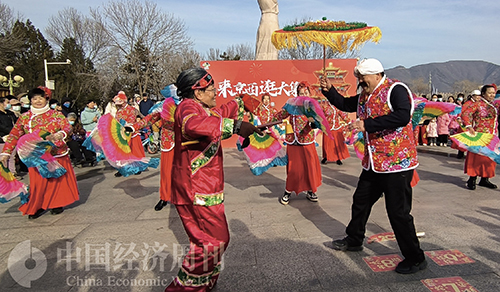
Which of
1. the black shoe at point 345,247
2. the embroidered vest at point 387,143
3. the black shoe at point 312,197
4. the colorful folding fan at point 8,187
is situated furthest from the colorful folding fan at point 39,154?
the embroidered vest at point 387,143

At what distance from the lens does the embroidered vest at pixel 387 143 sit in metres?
2.71

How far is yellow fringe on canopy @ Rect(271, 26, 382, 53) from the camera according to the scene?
6934mm

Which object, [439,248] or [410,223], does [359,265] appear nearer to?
[410,223]

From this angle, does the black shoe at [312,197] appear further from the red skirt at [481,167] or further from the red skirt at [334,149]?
the red skirt at [334,149]

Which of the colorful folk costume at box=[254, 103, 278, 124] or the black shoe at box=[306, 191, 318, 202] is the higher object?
the colorful folk costume at box=[254, 103, 278, 124]

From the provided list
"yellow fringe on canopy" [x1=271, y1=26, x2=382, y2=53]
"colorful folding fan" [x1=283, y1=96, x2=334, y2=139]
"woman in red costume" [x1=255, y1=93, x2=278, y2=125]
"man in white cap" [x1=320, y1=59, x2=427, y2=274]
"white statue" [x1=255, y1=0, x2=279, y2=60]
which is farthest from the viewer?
"white statue" [x1=255, y1=0, x2=279, y2=60]

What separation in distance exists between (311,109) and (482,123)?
11.2ft

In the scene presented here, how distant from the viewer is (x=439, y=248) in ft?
10.4

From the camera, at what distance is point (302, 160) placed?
16.1 feet

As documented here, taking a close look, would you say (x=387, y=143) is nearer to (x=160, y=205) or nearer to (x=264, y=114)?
(x=264, y=114)

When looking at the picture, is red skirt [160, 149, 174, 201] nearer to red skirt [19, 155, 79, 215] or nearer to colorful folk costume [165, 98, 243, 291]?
red skirt [19, 155, 79, 215]

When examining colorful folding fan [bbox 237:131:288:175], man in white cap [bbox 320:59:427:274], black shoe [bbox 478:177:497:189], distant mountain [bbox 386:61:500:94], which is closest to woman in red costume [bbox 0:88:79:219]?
colorful folding fan [bbox 237:131:288:175]

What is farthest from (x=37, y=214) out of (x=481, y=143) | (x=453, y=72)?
(x=453, y=72)

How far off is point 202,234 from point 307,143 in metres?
2.87
